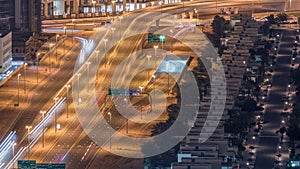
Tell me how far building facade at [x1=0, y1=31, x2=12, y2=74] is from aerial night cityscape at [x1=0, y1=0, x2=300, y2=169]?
148 millimetres

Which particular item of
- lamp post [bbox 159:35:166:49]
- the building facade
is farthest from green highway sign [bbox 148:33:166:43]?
the building facade

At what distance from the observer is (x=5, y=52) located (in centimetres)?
19100

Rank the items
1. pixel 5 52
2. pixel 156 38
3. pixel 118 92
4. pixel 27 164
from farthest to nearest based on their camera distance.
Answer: pixel 156 38 < pixel 5 52 < pixel 118 92 < pixel 27 164

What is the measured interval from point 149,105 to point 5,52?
20.0 meters

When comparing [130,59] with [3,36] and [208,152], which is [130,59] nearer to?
[3,36]

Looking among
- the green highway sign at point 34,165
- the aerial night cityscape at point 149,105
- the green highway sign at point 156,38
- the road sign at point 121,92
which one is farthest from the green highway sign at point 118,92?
the green highway sign at point 34,165

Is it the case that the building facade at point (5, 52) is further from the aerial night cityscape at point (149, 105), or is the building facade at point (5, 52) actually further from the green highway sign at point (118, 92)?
the green highway sign at point (118, 92)

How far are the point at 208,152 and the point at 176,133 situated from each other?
960cm

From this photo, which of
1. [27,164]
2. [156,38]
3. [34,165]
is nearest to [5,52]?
[156,38]

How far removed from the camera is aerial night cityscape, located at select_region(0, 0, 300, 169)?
156250 mm

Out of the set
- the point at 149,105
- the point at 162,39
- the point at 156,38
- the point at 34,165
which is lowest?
the point at 149,105

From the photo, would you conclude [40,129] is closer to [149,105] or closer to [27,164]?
[149,105]

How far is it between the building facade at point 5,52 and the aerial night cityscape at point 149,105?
15cm

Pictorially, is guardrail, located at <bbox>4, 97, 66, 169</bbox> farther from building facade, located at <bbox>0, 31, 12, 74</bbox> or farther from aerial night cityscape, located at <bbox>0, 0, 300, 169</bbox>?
building facade, located at <bbox>0, 31, 12, 74</bbox>
